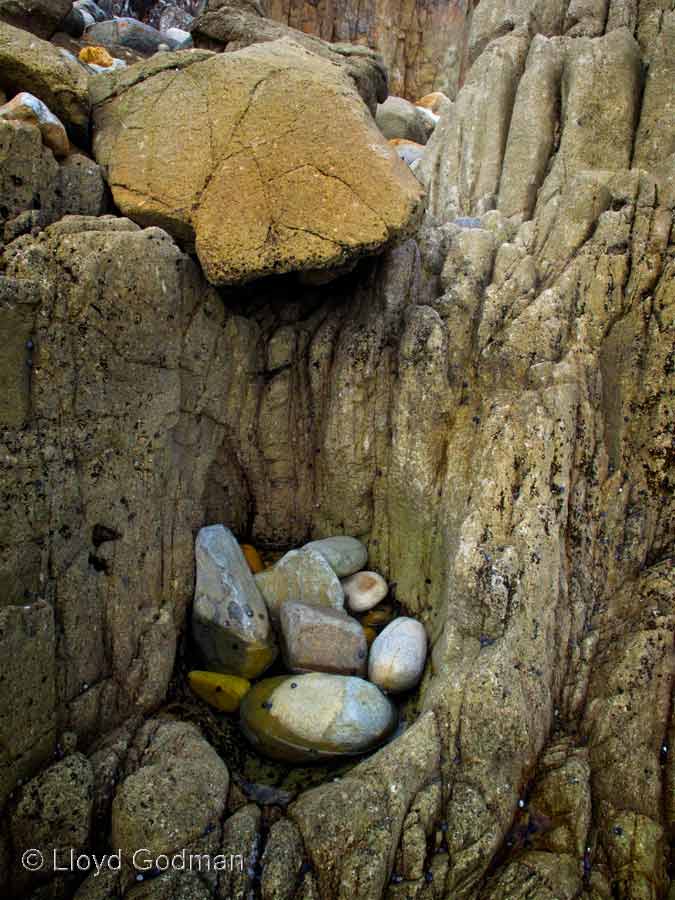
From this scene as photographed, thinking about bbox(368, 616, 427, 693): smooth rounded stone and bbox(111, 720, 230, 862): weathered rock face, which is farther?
bbox(368, 616, 427, 693): smooth rounded stone

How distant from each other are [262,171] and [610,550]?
3845 mm

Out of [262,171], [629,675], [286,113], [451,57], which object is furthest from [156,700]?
[451,57]

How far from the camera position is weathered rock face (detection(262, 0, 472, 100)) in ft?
58.3

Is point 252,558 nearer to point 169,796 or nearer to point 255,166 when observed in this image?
point 169,796

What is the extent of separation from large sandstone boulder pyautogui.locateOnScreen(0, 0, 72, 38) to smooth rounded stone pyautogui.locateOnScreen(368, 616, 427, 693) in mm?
7689

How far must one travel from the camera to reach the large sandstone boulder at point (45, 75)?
16.3 feet

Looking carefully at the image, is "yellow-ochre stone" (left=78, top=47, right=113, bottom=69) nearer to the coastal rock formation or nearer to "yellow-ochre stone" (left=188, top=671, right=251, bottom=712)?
the coastal rock formation

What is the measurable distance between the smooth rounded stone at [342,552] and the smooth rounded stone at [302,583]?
0.37 ft

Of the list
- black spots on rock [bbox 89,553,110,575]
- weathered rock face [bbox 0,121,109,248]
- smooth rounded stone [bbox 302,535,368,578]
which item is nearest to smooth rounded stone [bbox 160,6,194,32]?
weathered rock face [bbox 0,121,109,248]

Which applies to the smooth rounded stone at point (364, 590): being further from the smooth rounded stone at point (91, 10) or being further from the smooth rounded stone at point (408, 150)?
the smooth rounded stone at point (91, 10)

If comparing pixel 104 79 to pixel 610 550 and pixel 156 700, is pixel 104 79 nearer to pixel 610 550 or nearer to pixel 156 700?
pixel 156 700

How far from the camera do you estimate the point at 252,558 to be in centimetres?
623

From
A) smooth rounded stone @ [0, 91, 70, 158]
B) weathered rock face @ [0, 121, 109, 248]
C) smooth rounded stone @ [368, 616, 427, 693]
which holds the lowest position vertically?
smooth rounded stone @ [368, 616, 427, 693]

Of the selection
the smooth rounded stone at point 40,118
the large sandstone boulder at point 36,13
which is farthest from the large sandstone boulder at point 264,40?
the smooth rounded stone at point 40,118
